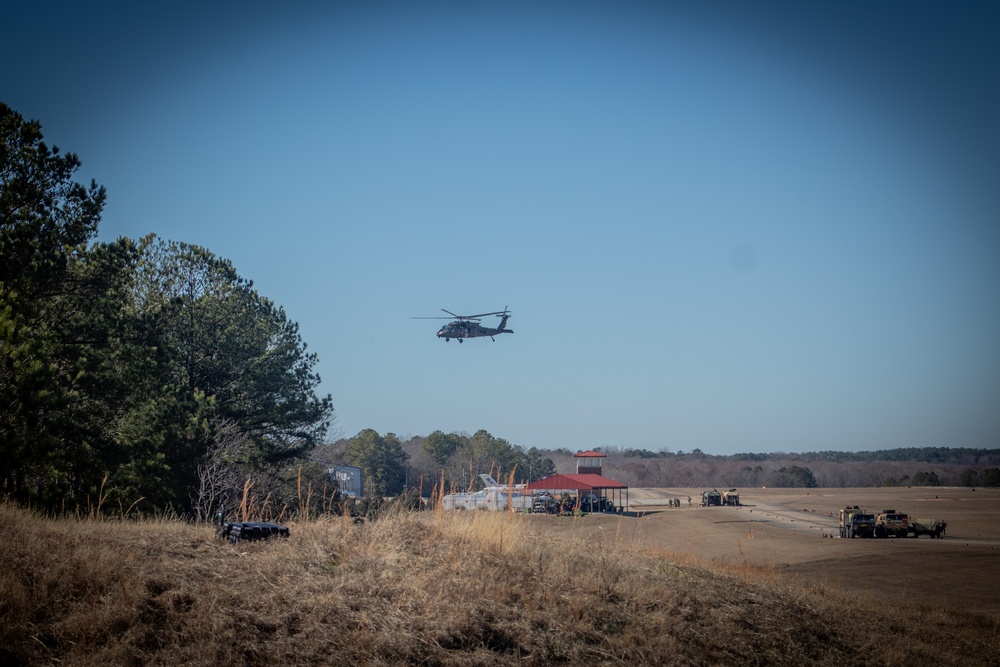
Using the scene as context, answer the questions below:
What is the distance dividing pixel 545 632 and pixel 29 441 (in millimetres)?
17514

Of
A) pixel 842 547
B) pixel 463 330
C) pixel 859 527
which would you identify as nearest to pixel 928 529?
pixel 859 527

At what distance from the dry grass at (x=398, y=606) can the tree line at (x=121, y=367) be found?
631cm

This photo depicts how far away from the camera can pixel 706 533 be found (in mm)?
44594

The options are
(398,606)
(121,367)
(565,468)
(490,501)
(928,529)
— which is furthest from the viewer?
(565,468)

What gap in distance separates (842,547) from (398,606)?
34.1 meters

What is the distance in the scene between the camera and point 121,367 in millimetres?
24938

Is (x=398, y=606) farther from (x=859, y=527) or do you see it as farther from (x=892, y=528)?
(x=892, y=528)

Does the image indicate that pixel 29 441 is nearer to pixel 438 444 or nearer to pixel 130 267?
pixel 130 267

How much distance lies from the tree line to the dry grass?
631 cm

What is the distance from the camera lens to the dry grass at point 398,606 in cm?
676

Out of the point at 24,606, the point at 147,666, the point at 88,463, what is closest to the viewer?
the point at 147,666

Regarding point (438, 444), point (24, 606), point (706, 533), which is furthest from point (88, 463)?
point (438, 444)

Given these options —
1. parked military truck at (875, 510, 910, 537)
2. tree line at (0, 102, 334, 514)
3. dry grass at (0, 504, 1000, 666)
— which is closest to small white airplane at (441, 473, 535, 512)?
dry grass at (0, 504, 1000, 666)

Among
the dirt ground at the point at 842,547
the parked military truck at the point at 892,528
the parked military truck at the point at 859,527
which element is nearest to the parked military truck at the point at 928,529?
the parked military truck at the point at 892,528
